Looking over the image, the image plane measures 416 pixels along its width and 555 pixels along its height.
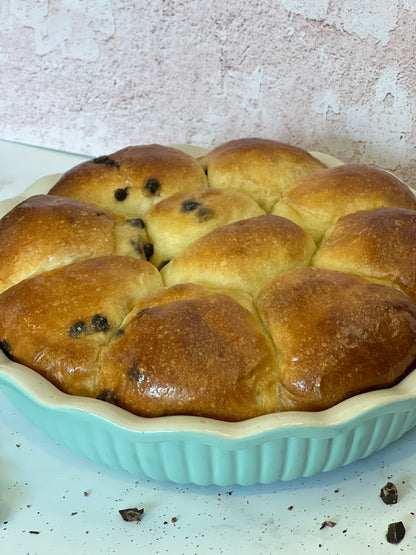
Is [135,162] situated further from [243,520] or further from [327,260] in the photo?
[243,520]

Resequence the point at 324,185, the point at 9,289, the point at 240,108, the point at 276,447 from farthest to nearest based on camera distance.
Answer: the point at 240,108
the point at 324,185
the point at 9,289
the point at 276,447

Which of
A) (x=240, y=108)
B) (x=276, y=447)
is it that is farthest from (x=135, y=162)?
(x=276, y=447)

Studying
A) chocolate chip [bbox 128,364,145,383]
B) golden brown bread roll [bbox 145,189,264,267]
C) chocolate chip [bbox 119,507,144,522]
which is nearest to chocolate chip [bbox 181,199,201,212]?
golden brown bread roll [bbox 145,189,264,267]

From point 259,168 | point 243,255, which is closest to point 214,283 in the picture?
point 243,255

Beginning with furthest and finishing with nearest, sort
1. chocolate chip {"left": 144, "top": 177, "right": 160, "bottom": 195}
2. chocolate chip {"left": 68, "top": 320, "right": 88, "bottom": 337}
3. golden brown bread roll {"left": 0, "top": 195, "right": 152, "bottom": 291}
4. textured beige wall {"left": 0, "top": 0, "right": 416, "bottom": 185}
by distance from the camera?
textured beige wall {"left": 0, "top": 0, "right": 416, "bottom": 185} → chocolate chip {"left": 144, "top": 177, "right": 160, "bottom": 195} → golden brown bread roll {"left": 0, "top": 195, "right": 152, "bottom": 291} → chocolate chip {"left": 68, "top": 320, "right": 88, "bottom": 337}

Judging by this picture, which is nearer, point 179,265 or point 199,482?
point 199,482

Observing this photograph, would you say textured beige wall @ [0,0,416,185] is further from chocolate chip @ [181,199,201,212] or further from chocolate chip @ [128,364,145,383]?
chocolate chip @ [128,364,145,383]

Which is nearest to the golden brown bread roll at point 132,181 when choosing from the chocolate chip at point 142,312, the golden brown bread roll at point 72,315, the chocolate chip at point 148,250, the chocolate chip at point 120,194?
the chocolate chip at point 120,194

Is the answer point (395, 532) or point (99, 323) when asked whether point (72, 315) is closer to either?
point (99, 323)

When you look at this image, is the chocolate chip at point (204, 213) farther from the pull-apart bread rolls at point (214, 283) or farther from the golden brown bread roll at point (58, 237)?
the golden brown bread roll at point (58, 237)
